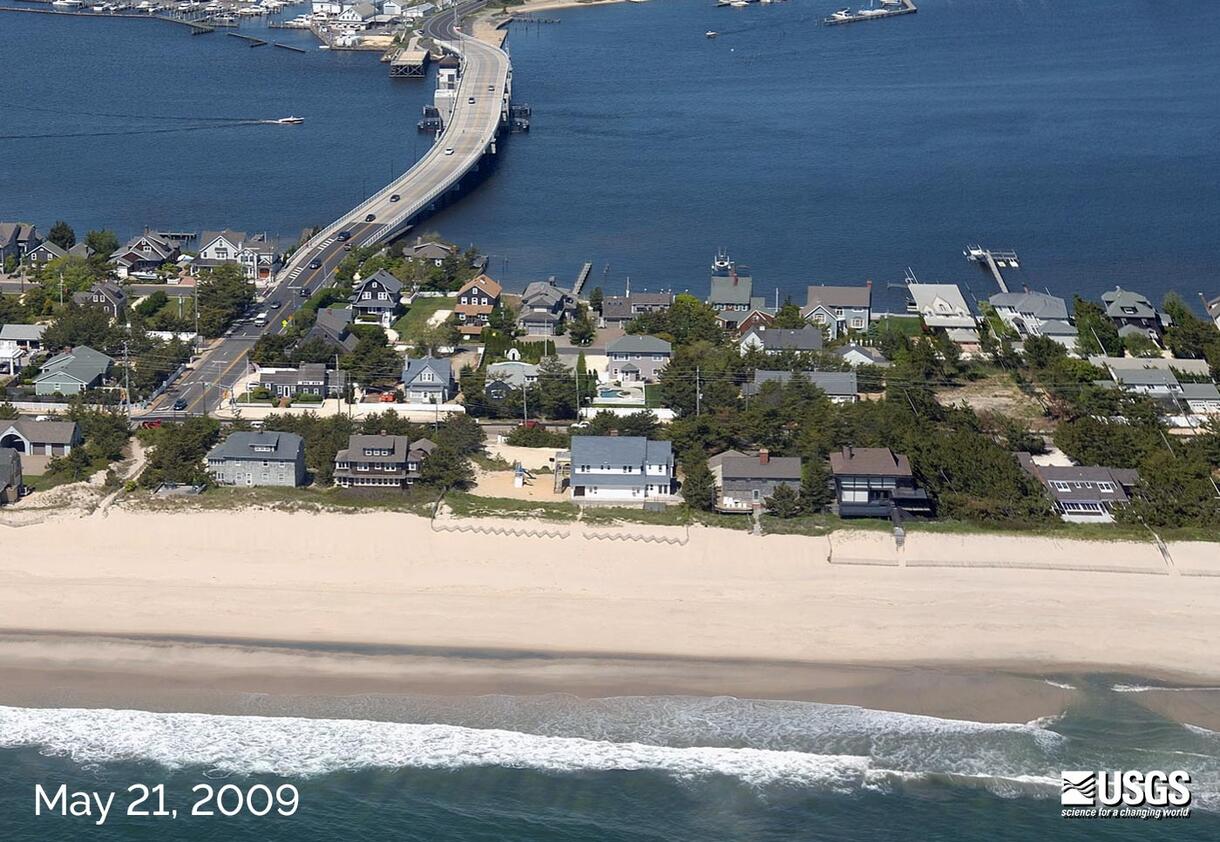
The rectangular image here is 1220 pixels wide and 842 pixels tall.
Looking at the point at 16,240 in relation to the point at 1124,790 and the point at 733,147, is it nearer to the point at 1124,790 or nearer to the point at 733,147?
the point at 733,147

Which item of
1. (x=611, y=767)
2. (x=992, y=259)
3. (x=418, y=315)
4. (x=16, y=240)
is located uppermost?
(x=992, y=259)

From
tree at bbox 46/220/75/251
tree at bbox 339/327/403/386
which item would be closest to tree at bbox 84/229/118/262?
tree at bbox 46/220/75/251

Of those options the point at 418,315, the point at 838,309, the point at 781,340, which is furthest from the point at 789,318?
the point at 418,315

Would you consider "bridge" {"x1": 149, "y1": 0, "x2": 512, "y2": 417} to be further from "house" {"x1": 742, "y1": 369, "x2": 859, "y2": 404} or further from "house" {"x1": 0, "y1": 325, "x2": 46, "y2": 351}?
"house" {"x1": 742, "y1": 369, "x2": 859, "y2": 404}

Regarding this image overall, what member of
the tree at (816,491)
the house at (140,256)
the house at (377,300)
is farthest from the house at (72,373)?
the tree at (816,491)

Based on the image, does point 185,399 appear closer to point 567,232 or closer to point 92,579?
point 92,579

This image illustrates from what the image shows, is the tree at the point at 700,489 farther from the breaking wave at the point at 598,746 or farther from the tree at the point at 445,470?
the breaking wave at the point at 598,746

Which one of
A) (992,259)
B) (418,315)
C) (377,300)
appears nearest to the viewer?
(377,300)
